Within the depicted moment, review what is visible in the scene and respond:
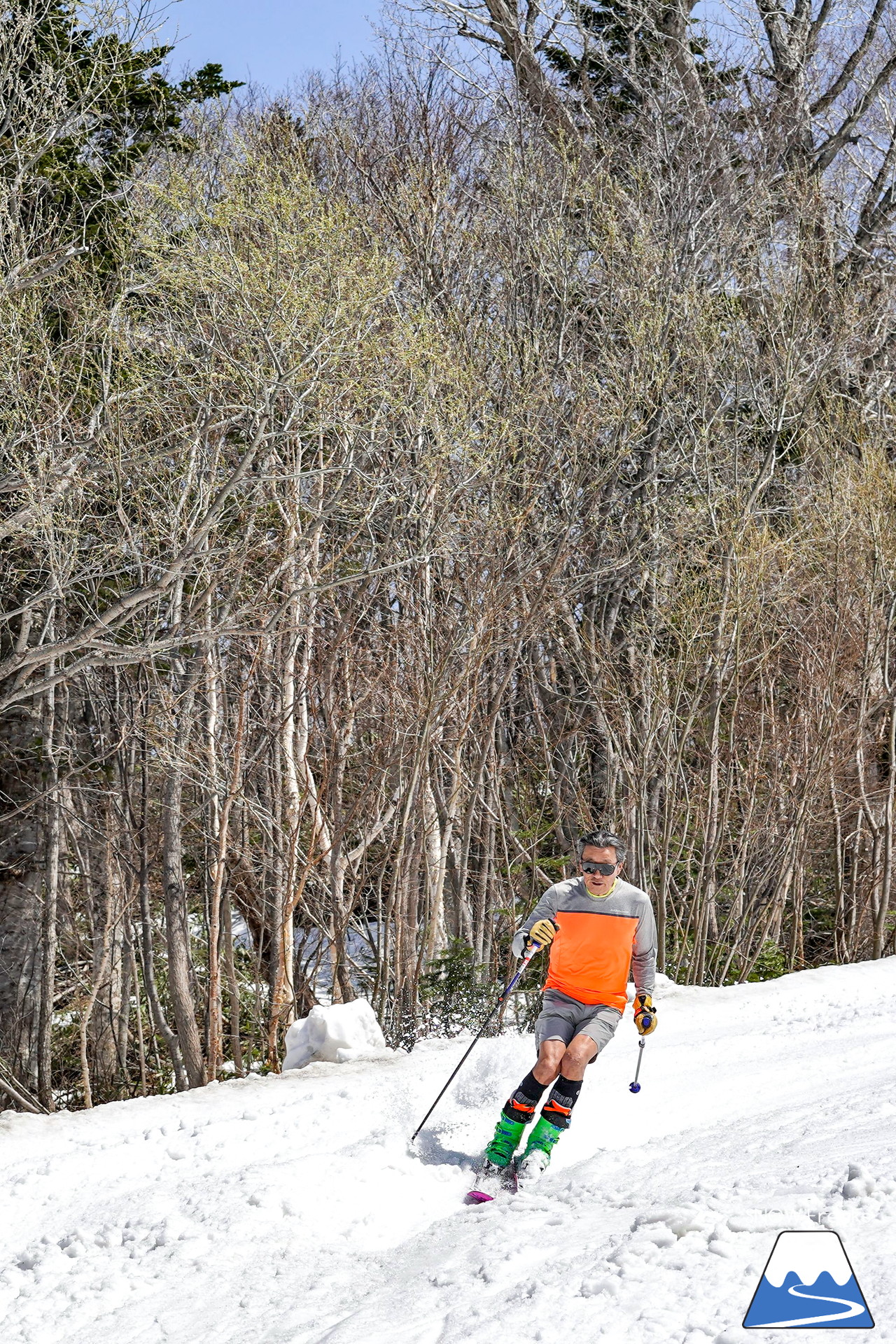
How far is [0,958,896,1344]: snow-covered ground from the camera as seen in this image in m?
3.21

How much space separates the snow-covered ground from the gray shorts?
50cm

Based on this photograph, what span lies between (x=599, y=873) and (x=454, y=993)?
502 centimetres

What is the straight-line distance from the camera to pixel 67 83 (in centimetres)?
820

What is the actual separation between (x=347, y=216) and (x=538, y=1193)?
26.4 feet

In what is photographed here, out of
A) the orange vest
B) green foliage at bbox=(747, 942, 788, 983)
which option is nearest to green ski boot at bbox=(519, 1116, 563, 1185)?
the orange vest

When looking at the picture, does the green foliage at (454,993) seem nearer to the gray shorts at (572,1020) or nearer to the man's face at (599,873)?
the gray shorts at (572,1020)

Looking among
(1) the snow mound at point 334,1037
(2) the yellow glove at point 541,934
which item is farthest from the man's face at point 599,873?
(1) the snow mound at point 334,1037

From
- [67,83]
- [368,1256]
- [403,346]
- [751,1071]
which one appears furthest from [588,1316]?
[67,83]

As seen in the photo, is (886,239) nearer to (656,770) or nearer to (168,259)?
(656,770)

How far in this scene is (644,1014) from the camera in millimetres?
5055

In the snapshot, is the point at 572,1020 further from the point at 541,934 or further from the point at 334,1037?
the point at 334,1037

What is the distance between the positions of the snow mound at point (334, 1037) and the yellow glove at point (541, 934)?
6.88 feet

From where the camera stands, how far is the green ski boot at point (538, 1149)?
452cm

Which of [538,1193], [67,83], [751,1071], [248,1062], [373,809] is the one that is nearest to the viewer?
[538,1193]
